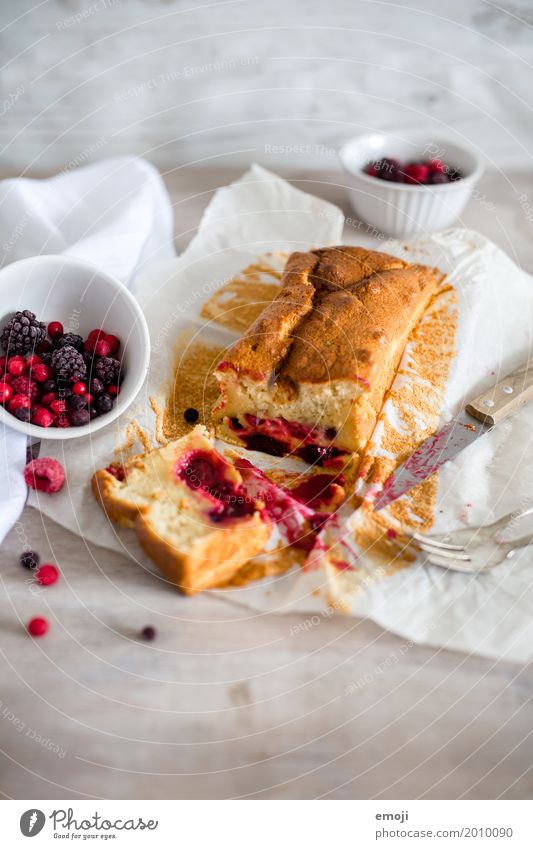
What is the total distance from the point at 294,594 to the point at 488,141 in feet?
10.9

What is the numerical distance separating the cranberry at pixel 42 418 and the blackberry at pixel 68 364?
0.15 m

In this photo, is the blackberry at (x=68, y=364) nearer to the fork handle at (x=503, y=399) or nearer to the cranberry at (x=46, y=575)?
the cranberry at (x=46, y=575)

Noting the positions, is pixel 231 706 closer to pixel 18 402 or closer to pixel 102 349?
pixel 18 402

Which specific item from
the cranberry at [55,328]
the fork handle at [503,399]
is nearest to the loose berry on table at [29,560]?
the cranberry at [55,328]

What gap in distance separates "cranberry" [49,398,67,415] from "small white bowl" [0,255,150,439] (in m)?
0.10

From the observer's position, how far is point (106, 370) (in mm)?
2469

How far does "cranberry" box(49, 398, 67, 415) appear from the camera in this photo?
7.74ft

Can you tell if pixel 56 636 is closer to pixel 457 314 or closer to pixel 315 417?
pixel 315 417

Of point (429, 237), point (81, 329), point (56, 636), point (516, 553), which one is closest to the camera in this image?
point (56, 636)

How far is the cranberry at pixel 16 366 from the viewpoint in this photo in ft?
7.95

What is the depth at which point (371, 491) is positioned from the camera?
2.31m

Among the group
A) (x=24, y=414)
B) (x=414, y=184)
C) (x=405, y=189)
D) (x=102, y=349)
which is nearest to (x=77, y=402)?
(x=24, y=414)

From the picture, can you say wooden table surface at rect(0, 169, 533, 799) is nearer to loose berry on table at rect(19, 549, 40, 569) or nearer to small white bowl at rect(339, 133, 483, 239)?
loose berry on table at rect(19, 549, 40, 569)

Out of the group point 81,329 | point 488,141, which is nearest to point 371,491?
point 81,329
